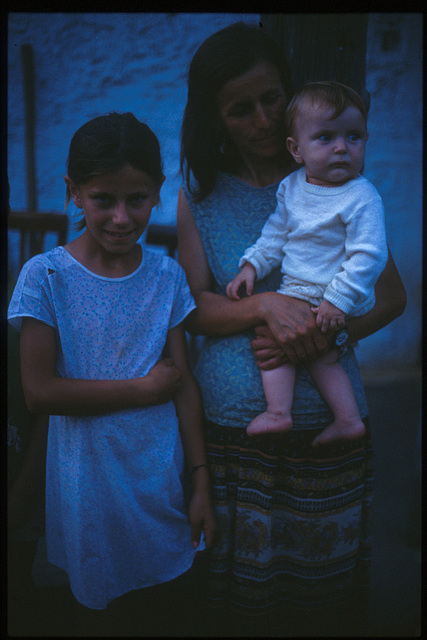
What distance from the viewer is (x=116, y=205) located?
5.14 feet

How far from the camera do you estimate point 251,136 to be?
170 cm

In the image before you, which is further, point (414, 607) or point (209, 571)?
point (414, 607)

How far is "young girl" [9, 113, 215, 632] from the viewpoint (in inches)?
61.7

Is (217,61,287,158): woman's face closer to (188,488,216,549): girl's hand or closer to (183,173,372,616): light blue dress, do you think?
(183,173,372,616): light blue dress

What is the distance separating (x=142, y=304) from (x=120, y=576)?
3.01 feet

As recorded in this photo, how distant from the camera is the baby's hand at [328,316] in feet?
5.27

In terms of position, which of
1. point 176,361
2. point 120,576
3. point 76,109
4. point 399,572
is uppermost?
point 76,109

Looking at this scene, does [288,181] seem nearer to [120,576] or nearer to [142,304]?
[142,304]

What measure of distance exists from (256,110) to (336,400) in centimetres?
100

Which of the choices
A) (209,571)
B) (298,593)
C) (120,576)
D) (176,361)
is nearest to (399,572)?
(298,593)

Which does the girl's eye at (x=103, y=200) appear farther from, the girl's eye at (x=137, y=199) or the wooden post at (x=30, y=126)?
the wooden post at (x=30, y=126)

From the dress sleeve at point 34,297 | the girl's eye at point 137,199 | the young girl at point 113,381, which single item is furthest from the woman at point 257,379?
the dress sleeve at point 34,297

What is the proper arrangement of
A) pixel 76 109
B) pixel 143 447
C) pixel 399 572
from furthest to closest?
pixel 399 572 < pixel 76 109 < pixel 143 447

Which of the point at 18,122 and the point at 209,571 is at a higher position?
the point at 18,122
